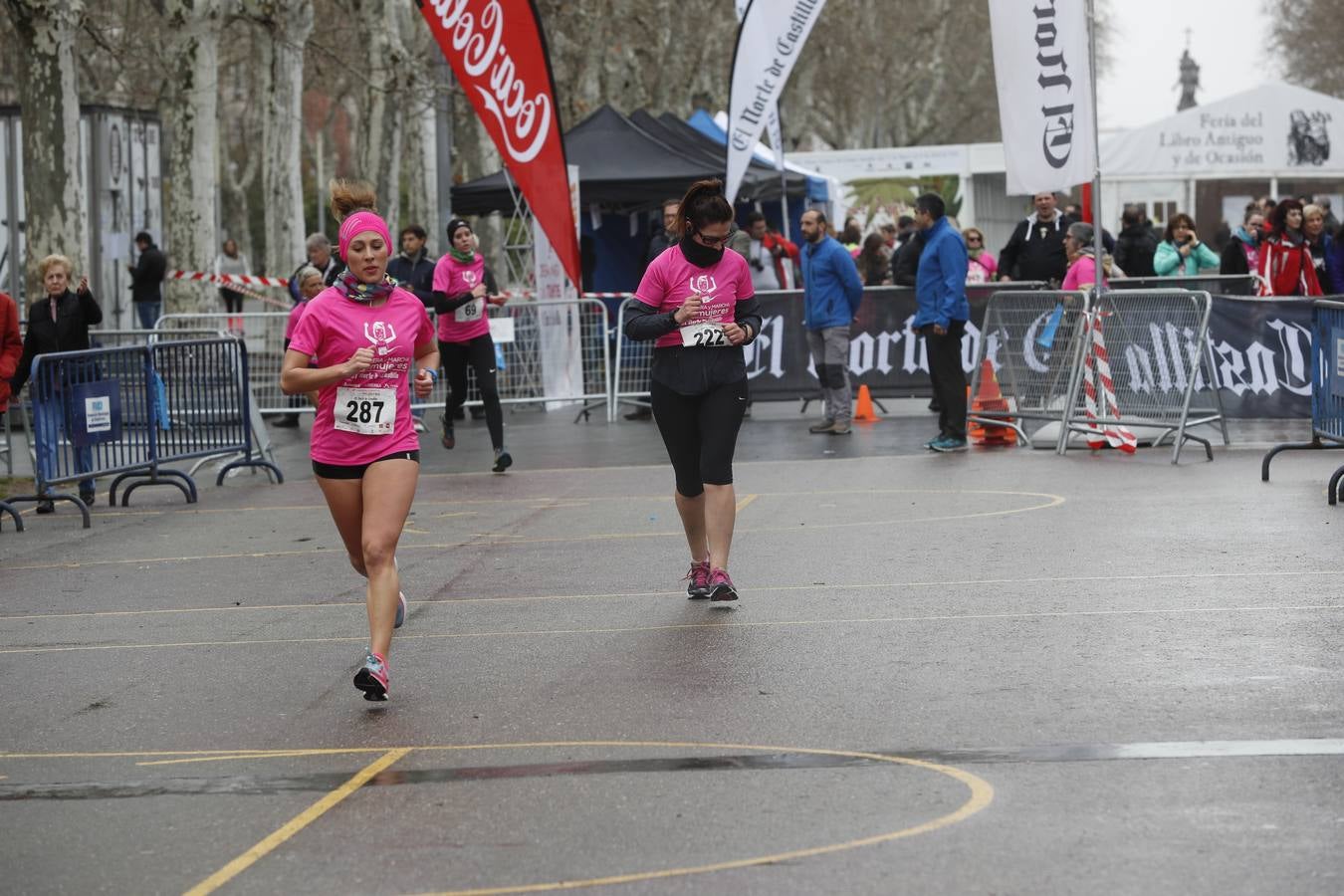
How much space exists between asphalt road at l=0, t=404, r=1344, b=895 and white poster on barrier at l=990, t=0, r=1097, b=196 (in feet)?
14.5

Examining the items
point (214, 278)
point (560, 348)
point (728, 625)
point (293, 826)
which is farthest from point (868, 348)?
point (293, 826)

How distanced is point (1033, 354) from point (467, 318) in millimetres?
4638

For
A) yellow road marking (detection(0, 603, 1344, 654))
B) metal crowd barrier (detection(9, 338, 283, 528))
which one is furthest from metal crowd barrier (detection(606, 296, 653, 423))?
yellow road marking (detection(0, 603, 1344, 654))

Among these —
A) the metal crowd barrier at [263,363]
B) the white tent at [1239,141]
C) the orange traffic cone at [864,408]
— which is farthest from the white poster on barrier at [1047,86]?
the white tent at [1239,141]

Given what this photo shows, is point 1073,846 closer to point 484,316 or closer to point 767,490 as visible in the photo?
point 767,490

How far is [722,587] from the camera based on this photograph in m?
9.18

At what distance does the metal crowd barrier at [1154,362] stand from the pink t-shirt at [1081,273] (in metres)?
2.29

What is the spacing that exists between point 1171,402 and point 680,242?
7.59 metres

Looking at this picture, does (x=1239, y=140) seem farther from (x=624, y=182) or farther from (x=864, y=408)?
(x=864, y=408)

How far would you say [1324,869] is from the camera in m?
4.92

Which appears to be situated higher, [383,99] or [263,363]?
[383,99]

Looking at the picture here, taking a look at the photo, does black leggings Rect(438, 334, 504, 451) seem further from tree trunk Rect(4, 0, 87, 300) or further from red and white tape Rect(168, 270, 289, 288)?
red and white tape Rect(168, 270, 289, 288)

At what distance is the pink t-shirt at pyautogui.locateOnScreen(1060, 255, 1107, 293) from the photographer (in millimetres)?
18438

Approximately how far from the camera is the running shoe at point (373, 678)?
7230 mm
